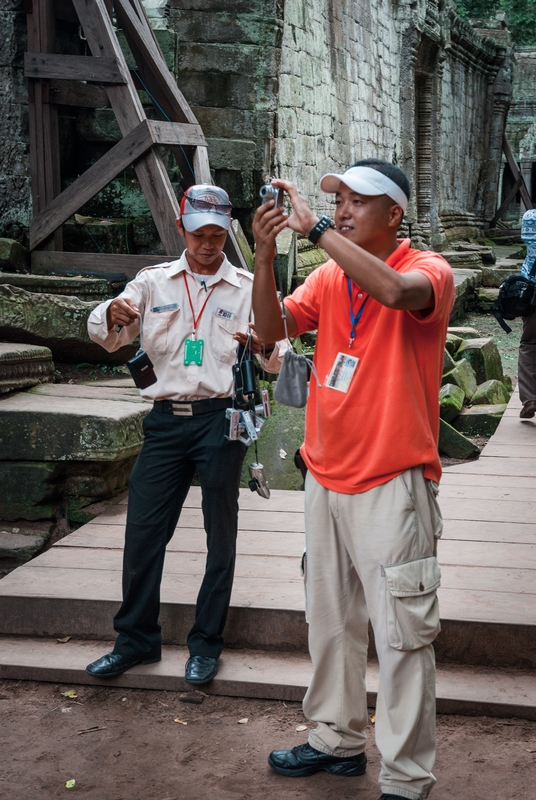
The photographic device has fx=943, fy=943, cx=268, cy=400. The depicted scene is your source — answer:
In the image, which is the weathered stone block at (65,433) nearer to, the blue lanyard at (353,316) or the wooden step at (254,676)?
the wooden step at (254,676)

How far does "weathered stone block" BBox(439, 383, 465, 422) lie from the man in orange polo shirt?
180 inches

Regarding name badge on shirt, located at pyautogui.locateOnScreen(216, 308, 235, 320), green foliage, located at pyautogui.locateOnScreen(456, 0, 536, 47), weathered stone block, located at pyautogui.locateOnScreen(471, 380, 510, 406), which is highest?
green foliage, located at pyautogui.locateOnScreen(456, 0, 536, 47)

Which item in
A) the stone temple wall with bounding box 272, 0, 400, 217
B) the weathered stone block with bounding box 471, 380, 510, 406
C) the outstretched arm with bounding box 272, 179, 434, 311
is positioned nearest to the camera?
the outstretched arm with bounding box 272, 179, 434, 311

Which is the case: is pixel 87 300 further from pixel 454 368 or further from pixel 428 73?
pixel 428 73

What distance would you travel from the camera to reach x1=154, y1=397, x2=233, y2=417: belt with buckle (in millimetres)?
3373

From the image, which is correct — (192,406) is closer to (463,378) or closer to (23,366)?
(23,366)

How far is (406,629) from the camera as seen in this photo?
252cm

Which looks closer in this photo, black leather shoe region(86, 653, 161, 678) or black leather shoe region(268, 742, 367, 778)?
black leather shoe region(268, 742, 367, 778)

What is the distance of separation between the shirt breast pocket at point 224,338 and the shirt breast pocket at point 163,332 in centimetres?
13

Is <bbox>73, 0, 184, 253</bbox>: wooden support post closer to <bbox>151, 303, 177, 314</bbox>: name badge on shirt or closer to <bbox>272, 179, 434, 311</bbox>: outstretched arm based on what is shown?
<bbox>151, 303, 177, 314</bbox>: name badge on shirt

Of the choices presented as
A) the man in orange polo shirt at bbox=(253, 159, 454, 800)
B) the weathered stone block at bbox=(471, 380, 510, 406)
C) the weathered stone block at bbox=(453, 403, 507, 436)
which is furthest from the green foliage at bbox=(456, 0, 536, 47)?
the man in orange polo shirt at bbox=(253, 159, 454, 800)

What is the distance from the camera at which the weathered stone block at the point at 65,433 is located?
478 centimetres

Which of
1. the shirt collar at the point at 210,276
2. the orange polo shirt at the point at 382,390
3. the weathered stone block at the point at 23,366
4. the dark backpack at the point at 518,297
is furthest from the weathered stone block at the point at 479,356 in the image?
the orange polo shirt at the point at 382,390

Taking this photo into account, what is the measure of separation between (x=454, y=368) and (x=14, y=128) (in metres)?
4.03
